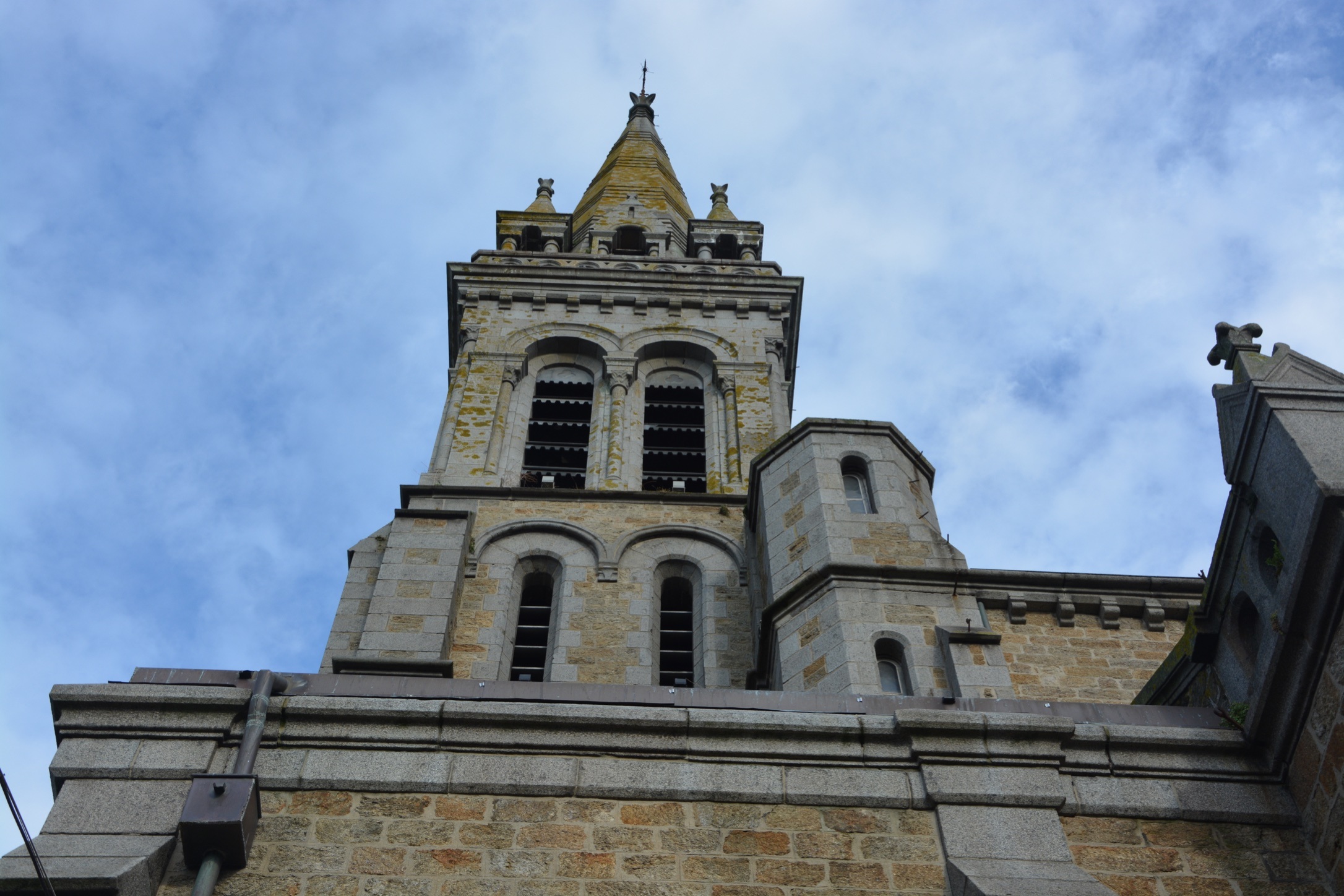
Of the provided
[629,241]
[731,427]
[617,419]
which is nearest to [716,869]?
[731,427]

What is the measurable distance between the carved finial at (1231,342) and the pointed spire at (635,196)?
21632 millimetres

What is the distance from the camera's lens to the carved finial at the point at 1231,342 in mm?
8578

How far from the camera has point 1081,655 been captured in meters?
13.3

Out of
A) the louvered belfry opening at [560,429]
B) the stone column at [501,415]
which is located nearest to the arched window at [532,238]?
the louvered belfry opening at [560,429]

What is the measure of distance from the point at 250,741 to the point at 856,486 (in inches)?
328

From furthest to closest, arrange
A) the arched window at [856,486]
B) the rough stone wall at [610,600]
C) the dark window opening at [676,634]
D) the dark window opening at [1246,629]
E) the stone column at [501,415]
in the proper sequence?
the stone column at [501,415] → the dark window opening at [676,634] → the rough stone wall at [610,600] → the arched window at [856,486] → the dark window opening at [1246,629]

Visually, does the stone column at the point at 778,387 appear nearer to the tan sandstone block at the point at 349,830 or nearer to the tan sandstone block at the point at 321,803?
the tan sandstone block at the point at 321,803

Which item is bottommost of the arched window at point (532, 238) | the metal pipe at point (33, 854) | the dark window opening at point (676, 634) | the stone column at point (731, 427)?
the metal pipe at point (33, 854)

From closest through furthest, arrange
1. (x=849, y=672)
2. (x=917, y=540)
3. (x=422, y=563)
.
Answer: (x=849, y=672) → (x=917, y=540) → (x=422, y=563)

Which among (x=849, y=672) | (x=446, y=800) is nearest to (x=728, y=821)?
(x=446, y=800)

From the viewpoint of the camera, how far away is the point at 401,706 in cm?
799

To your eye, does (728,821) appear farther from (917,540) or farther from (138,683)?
(917,540)

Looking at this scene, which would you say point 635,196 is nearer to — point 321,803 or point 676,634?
point 676,634

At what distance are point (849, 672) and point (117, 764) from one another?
5985 mm
